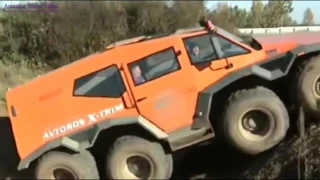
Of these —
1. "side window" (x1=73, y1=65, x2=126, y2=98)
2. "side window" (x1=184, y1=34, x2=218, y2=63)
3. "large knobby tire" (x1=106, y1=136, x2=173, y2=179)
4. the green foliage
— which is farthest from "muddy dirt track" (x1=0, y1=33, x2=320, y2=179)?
the green foliage

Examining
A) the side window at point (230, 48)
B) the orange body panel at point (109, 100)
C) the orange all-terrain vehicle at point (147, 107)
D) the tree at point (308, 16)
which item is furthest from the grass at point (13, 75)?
the tree at point (308, 16)

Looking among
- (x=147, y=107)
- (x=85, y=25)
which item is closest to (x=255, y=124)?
(x=147, y=107)

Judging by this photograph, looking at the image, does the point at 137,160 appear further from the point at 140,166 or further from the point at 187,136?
the point at 187,136

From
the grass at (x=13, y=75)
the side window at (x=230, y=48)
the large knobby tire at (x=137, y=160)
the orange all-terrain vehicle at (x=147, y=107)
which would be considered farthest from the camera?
the grass at (x=13, y=75)

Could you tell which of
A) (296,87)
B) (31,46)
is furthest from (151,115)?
(31,46)

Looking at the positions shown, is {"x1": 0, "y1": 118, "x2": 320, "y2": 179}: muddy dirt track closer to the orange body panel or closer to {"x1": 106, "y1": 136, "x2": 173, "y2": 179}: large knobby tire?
{"x1": 106, "y1": 136, "x2": 173, "y2": 179}: large knobby tire

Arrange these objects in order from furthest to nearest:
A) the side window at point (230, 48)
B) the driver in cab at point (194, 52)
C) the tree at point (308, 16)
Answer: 1. the tree at point (308, 16)
2. the side window at point (230, 48)
3. the driver in cab at point (194, 52)

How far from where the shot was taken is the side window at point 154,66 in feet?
26.9

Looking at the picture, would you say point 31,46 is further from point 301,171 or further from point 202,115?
point 301,171

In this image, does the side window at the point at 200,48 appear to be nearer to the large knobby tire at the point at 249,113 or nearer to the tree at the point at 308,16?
the large knobby tire at the point at 249,113

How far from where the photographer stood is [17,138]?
324 inches

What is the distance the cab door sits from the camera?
813cm

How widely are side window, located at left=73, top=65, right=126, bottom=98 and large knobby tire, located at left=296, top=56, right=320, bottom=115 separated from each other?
2324 mm

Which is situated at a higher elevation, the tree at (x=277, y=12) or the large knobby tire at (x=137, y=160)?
the large knobby tire at (x=137, y=160)
